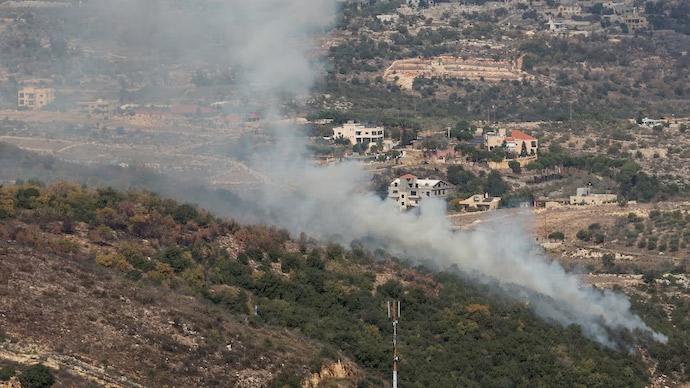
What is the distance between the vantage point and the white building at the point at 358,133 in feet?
345

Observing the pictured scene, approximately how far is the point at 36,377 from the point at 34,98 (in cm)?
6766

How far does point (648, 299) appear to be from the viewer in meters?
72.0

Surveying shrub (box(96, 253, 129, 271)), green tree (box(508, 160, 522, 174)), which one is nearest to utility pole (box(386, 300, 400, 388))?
shrub (box(96, 253, 129, 271))

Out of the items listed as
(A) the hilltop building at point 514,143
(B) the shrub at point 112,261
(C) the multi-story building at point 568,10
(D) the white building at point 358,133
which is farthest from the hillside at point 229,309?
(C) the multi-story building at point 568,10

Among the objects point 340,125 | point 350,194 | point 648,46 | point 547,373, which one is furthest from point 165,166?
point 648,46

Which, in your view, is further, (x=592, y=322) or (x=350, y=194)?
(x=350, y=194)

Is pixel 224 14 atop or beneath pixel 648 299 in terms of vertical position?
atop

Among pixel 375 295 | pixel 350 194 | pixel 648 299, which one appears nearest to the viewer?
pixel 375 295

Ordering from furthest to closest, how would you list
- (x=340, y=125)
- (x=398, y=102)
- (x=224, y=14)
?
(x=398, y=102)
(x=340, y=125)
(x=224, y=14)

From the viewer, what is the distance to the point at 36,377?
45.8 metres

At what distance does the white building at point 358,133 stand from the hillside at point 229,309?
35.7m

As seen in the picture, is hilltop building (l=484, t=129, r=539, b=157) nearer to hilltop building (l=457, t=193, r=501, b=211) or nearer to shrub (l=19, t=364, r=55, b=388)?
hilltop building (l=457, t=193, r=501, b=211)

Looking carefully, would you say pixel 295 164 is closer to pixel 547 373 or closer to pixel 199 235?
pixel 199 235

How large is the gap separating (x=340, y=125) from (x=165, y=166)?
1970 centimetres
